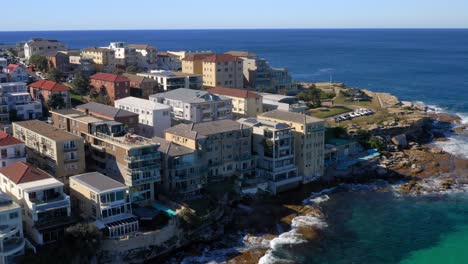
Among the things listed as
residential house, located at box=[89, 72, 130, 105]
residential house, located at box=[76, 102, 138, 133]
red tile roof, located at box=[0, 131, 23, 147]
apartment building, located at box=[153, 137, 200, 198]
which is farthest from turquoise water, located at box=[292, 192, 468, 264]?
residential house, located at box=[89, 72, 130, 105]

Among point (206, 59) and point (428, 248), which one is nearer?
point (428, 248)

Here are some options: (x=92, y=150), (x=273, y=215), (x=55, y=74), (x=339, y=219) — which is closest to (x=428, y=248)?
(x=339, y=219)

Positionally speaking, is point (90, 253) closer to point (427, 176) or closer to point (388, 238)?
point (388, 238)

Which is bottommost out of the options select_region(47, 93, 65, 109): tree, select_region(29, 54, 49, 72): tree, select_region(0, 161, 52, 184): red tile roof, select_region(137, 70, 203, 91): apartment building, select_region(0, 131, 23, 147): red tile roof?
select_region(0, 161, 52, 184): red tile roof

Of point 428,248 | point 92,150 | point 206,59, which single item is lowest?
point 428,248

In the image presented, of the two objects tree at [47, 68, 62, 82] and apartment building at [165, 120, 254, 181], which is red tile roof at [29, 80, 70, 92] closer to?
tree at [47, 68, 62, 82]

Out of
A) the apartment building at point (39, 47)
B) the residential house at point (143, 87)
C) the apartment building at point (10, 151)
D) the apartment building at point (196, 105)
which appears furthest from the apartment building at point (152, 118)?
the apartment building at point (39, 47)

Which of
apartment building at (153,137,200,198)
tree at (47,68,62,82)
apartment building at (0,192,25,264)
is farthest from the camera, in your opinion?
tree at (47,68,62,82)

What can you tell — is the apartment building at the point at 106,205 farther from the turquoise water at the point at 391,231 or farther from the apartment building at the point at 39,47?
the apartment building at the point at 39,47
